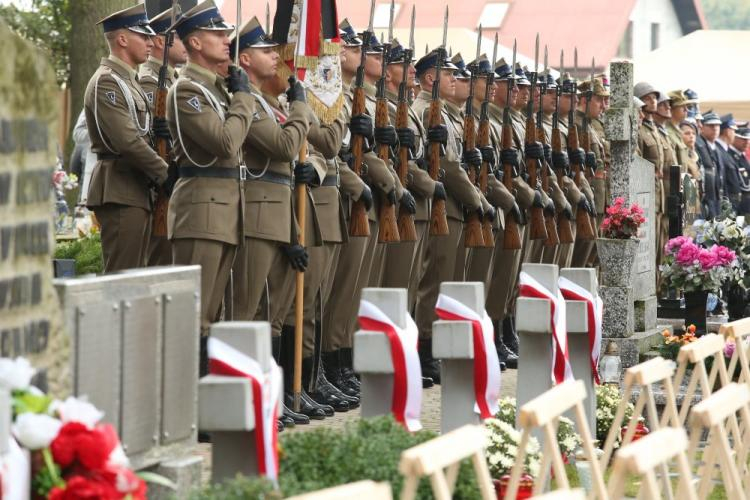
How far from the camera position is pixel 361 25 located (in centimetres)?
3353

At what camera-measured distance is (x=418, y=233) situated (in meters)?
11.0

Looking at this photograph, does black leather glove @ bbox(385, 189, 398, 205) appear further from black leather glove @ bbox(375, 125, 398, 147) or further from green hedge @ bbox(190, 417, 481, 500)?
green hedge @ bbox(190, 417, 481, 500)

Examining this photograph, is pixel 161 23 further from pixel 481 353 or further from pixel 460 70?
pixel 481 353

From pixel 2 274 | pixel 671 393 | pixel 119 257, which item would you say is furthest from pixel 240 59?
pixel 2 274

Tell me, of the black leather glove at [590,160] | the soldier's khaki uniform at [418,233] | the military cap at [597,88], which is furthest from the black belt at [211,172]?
the military cap at [597,88]

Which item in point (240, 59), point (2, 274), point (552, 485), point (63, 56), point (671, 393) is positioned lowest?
point (552, 485)

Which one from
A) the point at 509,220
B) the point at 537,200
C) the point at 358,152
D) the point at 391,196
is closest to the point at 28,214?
the point at 358,152

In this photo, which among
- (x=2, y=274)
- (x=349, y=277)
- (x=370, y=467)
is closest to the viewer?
(x=2, y=274)

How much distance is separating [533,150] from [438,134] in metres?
2.42

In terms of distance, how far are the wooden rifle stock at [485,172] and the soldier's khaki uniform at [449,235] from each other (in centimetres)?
27

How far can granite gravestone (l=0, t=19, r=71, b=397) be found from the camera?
477 centimetres

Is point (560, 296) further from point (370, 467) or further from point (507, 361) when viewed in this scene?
point (507, 361)

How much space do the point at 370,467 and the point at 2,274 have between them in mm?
1275

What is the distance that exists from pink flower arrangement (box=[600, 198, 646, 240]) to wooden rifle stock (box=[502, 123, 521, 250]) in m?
0.83
